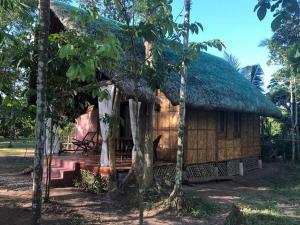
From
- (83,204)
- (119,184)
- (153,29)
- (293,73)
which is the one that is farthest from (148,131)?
(293,73)

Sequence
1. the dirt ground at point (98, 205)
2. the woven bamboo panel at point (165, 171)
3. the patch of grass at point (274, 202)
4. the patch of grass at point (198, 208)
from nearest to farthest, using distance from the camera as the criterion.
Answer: the dirt ground at point (98, 205) → the patch of grass at point (274, 202) → the patch of grass at point (198, 208) → the woven bamboo panel at point (165, 171)

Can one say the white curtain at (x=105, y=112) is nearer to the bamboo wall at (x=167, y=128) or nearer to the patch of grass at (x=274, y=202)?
the bamboo wall at (x=167, y=128)

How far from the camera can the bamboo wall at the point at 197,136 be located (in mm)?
12445

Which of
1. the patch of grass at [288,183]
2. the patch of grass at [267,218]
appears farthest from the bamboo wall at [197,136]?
the patch of grass at [267,218]

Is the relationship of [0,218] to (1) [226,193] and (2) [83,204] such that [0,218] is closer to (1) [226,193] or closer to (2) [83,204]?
(2) [83,204]

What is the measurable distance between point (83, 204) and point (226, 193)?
4.19 m

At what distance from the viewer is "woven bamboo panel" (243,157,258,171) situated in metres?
16.0

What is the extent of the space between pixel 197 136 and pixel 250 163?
15.7 feet

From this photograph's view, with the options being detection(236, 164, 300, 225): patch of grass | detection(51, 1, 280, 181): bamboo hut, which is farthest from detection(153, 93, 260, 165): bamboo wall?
detection(236, 164, 300, 225): patch of grass

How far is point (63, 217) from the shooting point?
748 centimetres

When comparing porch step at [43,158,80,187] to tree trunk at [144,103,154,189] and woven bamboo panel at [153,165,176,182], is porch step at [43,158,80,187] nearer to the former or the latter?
woven bamboo panel at [153,165,176,182]

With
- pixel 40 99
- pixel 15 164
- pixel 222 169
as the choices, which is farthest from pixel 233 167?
pixel 40 99

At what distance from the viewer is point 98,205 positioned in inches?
341

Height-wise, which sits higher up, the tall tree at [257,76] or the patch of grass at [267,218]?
the tall tree at [257,76]
